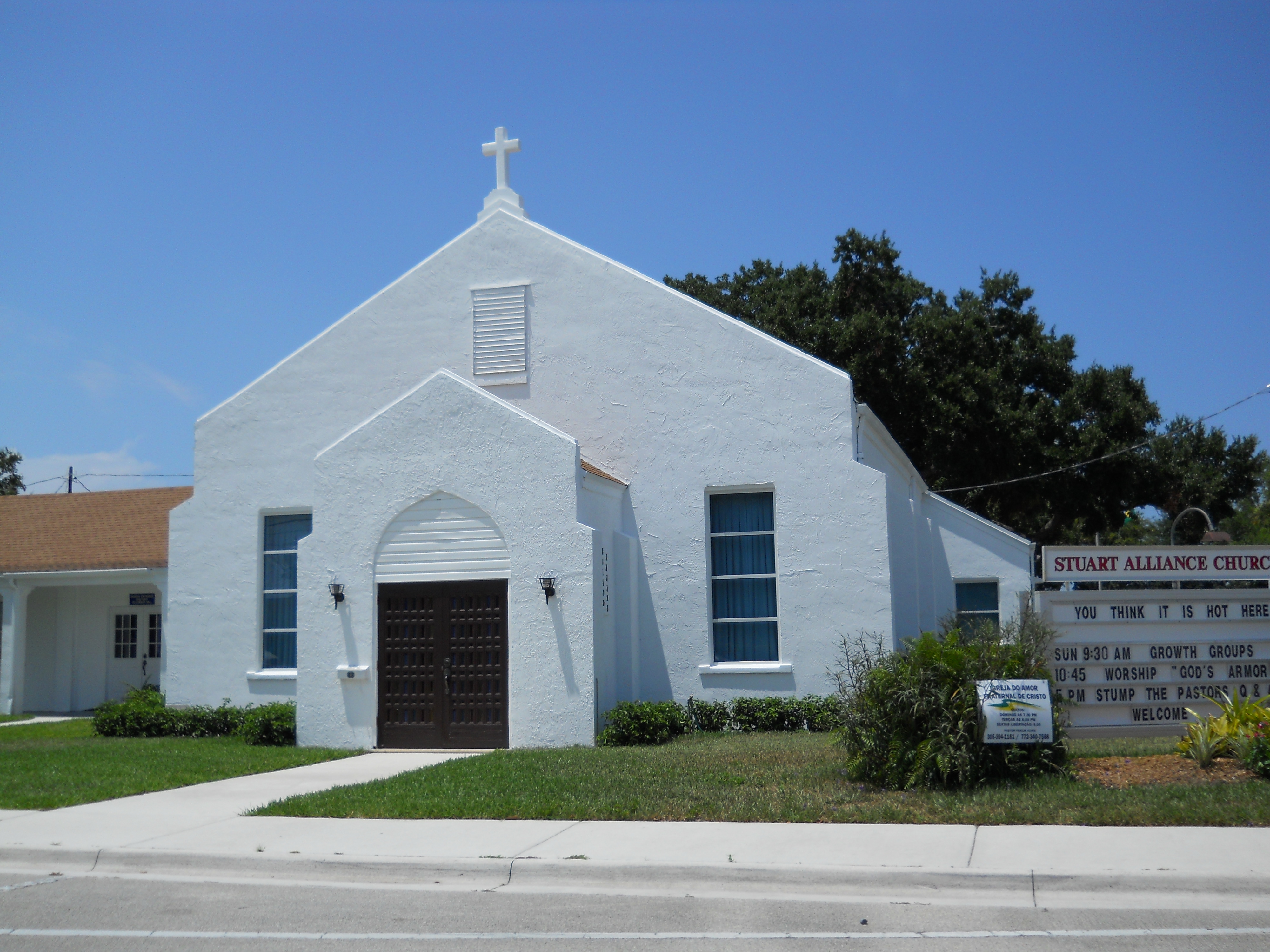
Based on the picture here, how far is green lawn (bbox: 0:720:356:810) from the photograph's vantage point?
39.1ft

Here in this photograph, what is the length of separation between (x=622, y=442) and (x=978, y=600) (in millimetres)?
9342

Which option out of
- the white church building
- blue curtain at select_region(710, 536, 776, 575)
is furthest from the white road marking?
blue curtain at select_region(710, 536, 776, 575)

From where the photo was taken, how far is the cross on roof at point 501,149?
19609 mm

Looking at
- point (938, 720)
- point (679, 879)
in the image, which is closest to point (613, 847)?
point (679, 879)

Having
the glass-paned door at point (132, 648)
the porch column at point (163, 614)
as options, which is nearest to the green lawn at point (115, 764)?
the porch column at point (163, 614)

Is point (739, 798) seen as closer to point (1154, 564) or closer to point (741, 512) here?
point (1154, 564)

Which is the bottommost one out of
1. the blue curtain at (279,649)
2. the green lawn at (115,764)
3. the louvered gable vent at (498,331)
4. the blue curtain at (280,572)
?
the green lawn at (115,764)

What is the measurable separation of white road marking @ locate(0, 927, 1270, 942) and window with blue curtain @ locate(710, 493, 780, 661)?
10.9 metres

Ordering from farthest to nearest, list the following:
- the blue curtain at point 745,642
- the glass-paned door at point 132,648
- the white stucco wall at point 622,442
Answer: the glass-paned door at point 132,648
the blue curtain at point 745,642
the white stucco wall at point 622,442

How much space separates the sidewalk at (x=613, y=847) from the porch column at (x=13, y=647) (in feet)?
54.8

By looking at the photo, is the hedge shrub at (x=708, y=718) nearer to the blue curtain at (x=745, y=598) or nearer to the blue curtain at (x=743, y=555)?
the blue curtain at (x=745, y=598)

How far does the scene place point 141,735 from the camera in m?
18.9

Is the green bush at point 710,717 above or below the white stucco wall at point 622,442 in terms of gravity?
below

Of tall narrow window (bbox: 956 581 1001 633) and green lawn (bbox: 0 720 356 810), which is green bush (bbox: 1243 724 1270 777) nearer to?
green lawn (bbox: 0 720 356 810)
